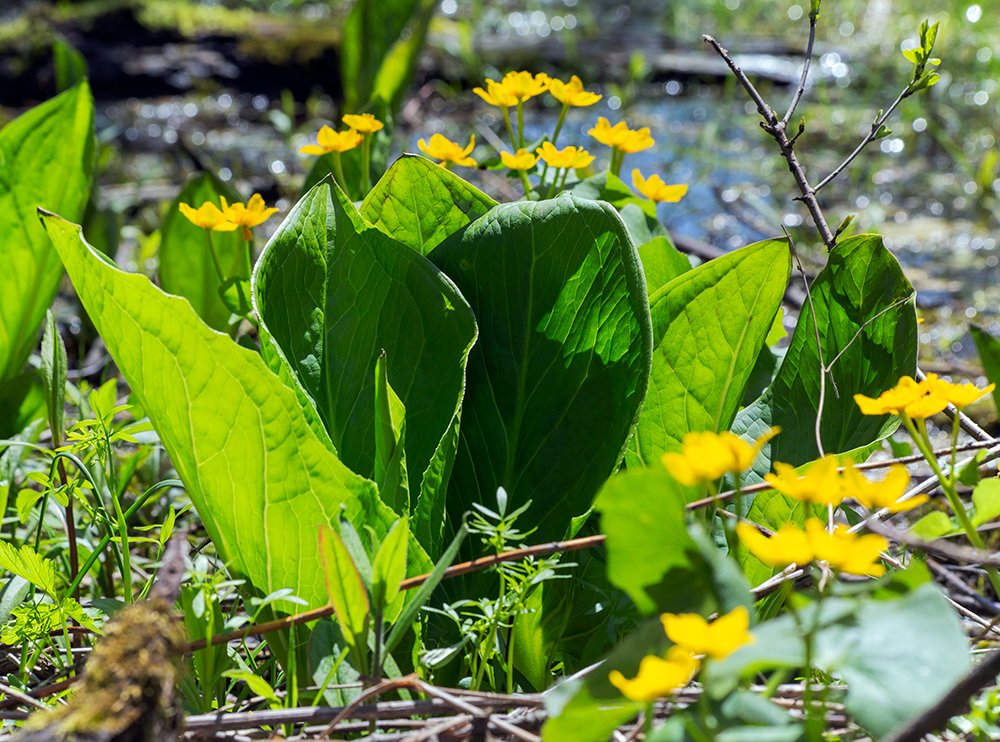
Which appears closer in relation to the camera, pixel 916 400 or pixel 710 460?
pixel 710 460

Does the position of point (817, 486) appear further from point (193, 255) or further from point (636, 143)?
point (193, 255)

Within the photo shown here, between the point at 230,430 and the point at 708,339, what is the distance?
0.72 m

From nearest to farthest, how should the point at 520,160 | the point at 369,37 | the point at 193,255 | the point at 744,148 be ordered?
the point at 520,160, the point at 193,255, the point at 369,37, the point at 744,148

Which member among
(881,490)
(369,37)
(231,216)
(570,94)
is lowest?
(881,490)

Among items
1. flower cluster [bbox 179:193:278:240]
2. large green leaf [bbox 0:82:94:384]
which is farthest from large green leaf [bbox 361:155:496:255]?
large green leaf [bbox 0:82:94:384]

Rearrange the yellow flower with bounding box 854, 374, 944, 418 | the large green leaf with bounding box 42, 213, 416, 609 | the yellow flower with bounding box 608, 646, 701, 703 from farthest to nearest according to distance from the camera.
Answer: the large green leaf with bounding box 42, 213, 416, 609, the yellow flower with bounding box 854, 374, 944, 418, the yellow flower with bounding box 608, 646, 701, 703

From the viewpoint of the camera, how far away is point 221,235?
2.05m

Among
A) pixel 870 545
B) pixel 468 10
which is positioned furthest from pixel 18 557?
pixel 468 10

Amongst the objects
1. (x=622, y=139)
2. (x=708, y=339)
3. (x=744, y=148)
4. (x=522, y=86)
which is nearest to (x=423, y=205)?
(x=522, y=86)

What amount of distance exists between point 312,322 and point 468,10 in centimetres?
666

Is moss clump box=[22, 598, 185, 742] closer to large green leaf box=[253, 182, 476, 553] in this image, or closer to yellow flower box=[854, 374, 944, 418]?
large green leaf box=[253, 182, 476, 553]

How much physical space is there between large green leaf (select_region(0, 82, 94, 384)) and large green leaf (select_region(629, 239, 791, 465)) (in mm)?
1453

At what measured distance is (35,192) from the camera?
1.89 meters

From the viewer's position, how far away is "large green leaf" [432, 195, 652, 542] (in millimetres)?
1182
